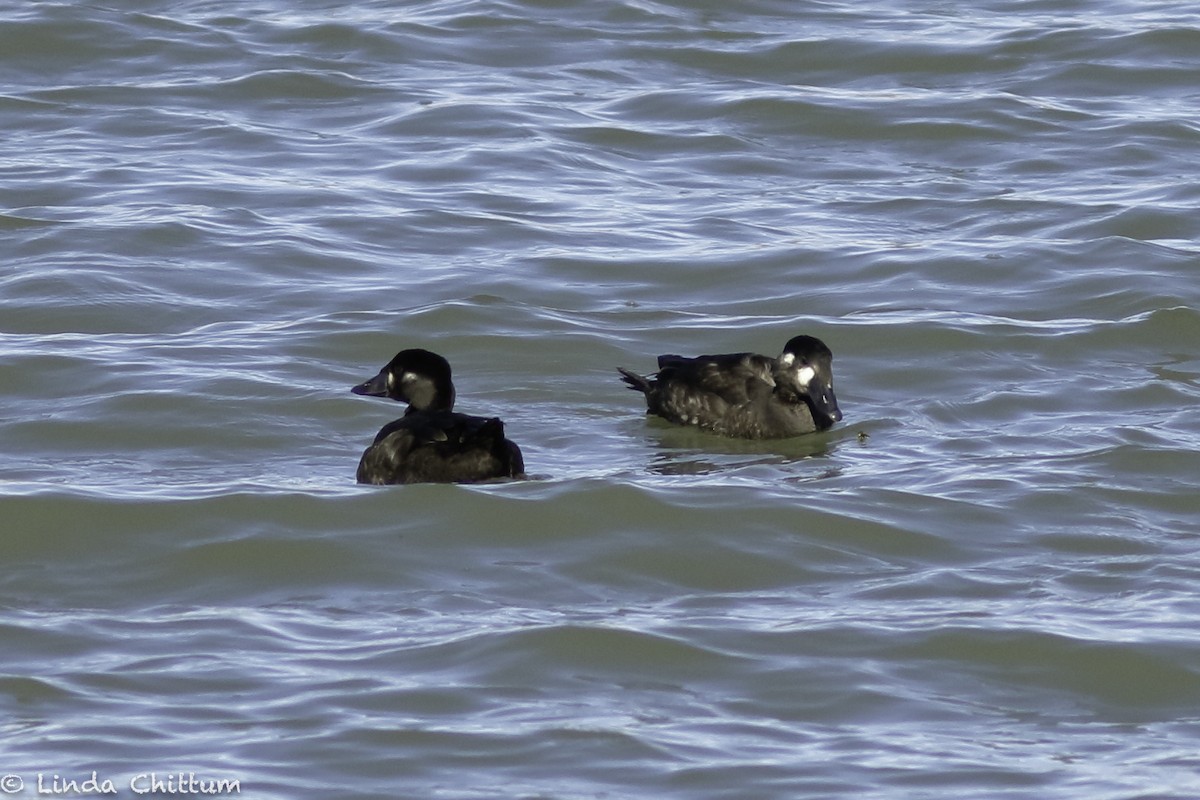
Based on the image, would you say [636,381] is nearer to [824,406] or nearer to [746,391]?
[746,391]

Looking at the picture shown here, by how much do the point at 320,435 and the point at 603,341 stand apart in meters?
2.14

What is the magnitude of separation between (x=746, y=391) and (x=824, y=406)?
46 centimetres

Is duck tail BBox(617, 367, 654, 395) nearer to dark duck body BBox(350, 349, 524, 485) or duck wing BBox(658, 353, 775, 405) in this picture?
duck wing BBox(658, 353, 775, 405)

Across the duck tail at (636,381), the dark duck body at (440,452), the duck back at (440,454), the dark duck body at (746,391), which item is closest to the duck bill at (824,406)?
the dark duck body at (746,391)

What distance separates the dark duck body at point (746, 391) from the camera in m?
10.6

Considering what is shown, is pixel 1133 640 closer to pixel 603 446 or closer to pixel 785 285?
pixel 603 446

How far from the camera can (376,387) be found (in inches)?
404

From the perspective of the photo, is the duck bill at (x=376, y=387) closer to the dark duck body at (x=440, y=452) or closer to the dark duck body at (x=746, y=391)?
the dark duck body at (x=440, y=452)

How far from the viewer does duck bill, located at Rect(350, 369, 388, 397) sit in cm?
1022

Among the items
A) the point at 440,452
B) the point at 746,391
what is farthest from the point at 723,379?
the point at 440,452

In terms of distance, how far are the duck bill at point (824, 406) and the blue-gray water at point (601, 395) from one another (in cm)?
14

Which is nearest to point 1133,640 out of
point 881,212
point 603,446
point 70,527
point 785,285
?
point 603,446

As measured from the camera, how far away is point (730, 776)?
6.34m

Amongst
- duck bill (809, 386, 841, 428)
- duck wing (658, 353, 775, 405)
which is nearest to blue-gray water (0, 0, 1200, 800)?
duck bill (809, 386, 841, 428)
